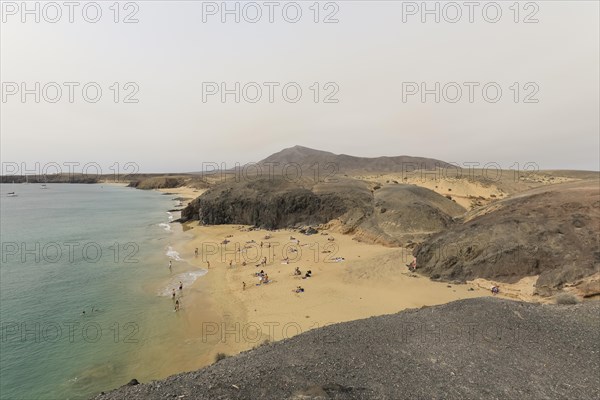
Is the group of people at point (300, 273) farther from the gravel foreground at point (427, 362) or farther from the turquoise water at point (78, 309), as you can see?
the gravel foreground at point (427, 362)

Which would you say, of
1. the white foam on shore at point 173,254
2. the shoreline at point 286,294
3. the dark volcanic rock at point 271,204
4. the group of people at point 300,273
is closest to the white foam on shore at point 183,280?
the shoreline at point 286,294

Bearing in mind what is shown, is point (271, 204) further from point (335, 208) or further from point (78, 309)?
point (78, 309)

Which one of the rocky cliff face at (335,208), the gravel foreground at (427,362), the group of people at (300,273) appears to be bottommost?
the group of people at (300,273)

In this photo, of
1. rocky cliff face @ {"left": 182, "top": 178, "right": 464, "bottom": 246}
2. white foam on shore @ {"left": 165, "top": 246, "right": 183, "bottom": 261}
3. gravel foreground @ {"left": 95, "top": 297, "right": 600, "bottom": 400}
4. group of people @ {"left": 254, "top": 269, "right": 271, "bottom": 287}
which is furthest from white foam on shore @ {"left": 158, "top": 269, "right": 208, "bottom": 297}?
rocky cliff face @ {"left": 182, "top": 178, "right": 464, "bottom": 246}

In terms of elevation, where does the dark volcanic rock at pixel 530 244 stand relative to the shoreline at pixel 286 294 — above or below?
above

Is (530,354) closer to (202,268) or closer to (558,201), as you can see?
(558,201)

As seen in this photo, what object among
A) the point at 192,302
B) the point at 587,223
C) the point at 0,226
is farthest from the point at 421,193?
the point at 0,226

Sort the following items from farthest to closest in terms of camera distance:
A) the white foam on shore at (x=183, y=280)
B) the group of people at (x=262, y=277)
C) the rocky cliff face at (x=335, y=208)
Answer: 1. the rocky cliff face at (x=335, y=208)
2. the group of people at (x=262, y=277)
3. the white foam on shore at (x=183, y=280)

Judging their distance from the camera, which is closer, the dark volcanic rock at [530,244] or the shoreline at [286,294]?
the shoreline at [286,294]
